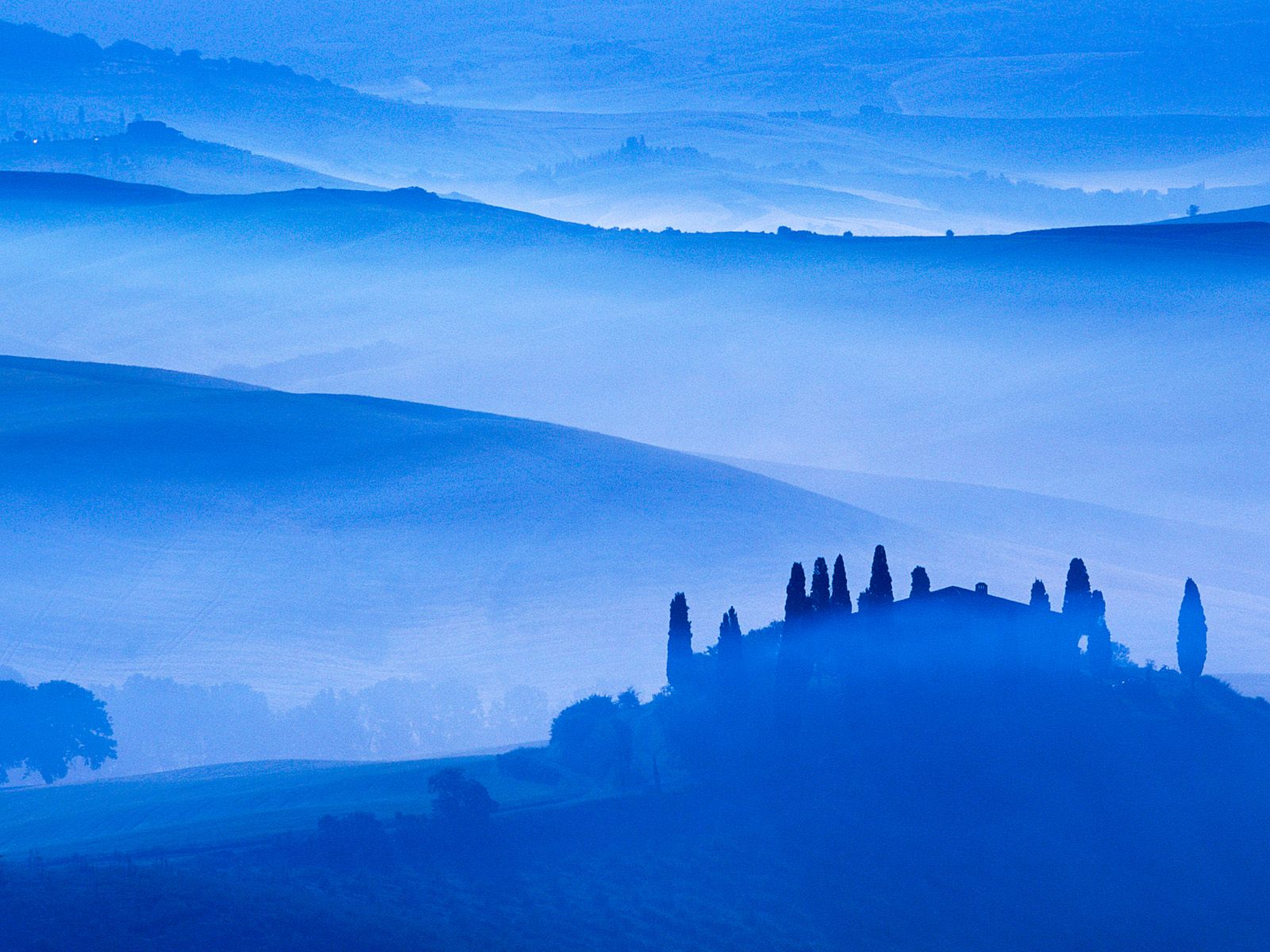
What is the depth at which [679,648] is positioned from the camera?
44375 millimetres

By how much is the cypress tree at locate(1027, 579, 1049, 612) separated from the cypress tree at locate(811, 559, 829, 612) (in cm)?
601

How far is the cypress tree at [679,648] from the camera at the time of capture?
43.9 metres

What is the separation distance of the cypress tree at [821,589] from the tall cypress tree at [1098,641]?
707 centimetres

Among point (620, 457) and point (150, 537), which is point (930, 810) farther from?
point (620, 457)

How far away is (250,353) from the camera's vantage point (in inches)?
6604

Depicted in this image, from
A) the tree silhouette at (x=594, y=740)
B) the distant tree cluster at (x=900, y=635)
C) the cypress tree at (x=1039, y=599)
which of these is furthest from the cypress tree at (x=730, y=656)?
the cypress tree at (x=1039, y=599)

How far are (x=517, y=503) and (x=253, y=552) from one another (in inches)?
546

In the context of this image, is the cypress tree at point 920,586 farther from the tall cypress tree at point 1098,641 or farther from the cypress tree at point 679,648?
the cypress tree at point 679,648

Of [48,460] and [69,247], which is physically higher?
[69,247]

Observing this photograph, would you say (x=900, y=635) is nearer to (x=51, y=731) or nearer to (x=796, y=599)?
(x=796, y=599)

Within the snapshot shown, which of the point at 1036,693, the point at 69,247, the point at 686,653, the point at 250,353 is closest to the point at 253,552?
the point at 686,653

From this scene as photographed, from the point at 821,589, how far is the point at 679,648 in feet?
12.8

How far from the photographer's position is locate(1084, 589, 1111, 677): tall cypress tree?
45.0 m

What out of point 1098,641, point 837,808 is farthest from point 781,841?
point 1098,641
